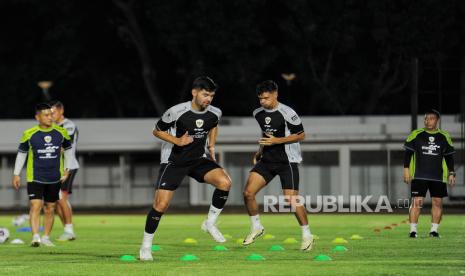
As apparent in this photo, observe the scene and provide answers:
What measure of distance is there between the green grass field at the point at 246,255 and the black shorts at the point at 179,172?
979mm

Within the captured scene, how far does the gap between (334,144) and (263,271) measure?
109ft

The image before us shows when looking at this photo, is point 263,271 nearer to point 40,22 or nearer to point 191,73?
point 191,73

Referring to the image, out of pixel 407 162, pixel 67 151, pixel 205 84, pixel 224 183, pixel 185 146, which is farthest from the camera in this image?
pixel 407 162

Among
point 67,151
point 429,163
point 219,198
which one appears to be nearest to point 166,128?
point 219,198

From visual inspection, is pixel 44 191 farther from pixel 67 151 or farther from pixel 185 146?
pixel 185 146

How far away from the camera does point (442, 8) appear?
5456 centimetres

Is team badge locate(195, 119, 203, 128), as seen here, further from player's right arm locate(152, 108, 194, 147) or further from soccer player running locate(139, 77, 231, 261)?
player's right arm locate(152, 108, 194, 147)

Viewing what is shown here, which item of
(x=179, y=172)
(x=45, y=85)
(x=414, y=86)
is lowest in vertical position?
(x=179, y=172)

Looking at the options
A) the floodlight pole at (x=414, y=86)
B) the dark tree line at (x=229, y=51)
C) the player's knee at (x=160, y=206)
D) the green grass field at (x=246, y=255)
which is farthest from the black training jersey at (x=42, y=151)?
the dark tree line at (x=229, y=51)

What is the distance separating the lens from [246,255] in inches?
608

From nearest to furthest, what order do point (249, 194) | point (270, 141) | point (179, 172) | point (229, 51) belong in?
point (179, 172), point (270, 141), point (249, 194), point (229, 51)

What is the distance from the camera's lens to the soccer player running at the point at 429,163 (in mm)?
19094

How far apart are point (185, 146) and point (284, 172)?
7.12 feet

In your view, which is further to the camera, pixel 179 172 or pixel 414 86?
pixel 414 86
